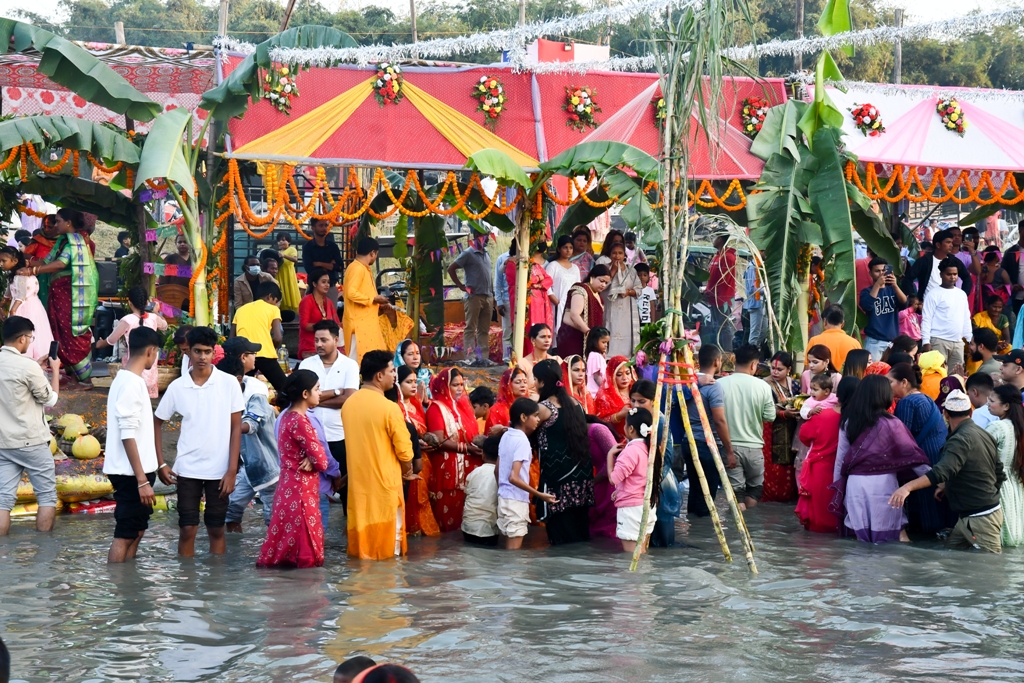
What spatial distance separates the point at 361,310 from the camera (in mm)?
12469

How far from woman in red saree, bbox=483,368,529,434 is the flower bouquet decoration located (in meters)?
4.90

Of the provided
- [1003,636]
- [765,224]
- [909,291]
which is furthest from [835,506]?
[909,291]

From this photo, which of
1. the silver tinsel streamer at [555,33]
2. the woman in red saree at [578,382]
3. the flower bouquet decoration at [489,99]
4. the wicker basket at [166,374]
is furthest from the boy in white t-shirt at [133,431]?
the flower bouquet decoration at [489,99]

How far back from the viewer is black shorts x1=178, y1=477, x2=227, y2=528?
8188 mm

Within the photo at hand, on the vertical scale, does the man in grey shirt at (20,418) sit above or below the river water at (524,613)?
above

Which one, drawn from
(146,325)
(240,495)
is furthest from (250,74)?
(240,495)

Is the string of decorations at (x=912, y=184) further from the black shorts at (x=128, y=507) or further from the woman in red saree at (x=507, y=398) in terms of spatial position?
the black shorts at (x=128, y=507)

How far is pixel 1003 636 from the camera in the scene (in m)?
6.87

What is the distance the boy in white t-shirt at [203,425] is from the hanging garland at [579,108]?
7.34 meters

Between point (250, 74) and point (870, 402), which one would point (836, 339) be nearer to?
point (870, 402)

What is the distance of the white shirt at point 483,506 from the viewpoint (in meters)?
9.20

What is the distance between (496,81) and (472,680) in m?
9.40

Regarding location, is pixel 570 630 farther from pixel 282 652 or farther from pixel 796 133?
pixel 796 133

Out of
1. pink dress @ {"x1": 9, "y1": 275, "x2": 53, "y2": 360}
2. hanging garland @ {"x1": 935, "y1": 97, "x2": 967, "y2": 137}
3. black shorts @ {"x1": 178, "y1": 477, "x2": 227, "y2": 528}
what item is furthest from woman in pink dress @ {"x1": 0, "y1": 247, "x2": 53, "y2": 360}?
hanging garland @ {"x1": 935, "y1": 97, "x2": 967, "y2": 137}
